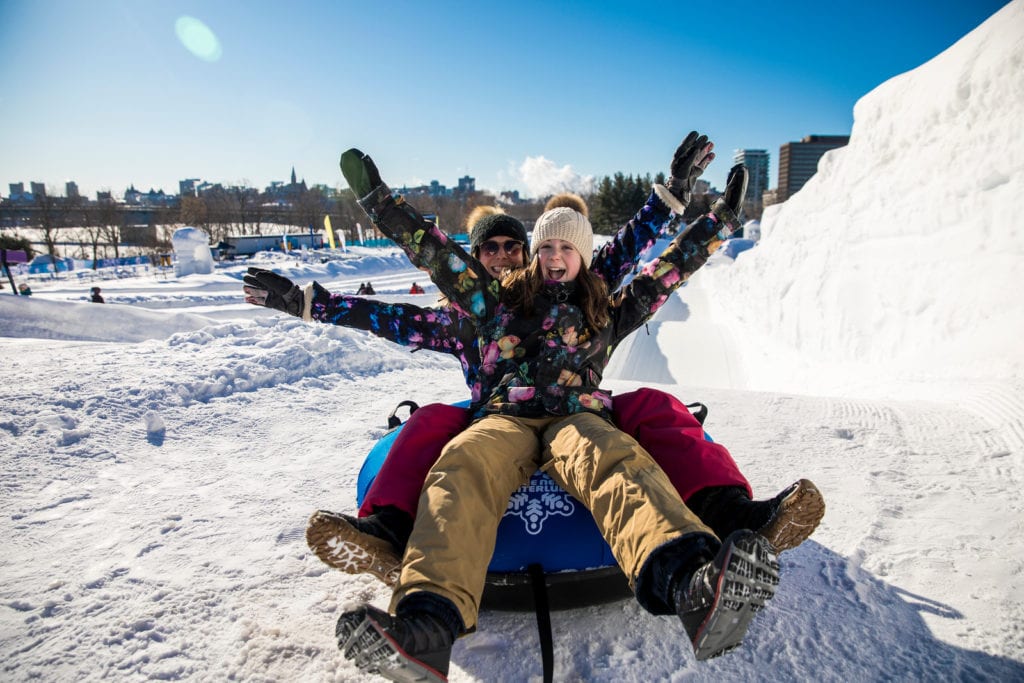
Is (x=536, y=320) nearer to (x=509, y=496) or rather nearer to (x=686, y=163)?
(x=509, y=496)

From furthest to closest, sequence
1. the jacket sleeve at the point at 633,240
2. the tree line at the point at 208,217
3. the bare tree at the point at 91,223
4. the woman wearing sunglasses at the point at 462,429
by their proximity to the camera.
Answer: the tree line at the point at 208,217 < the bare tree at the point at 91,223 < the jacket sleeve at the point at 633,240 < the woman wearing sunglasses at the point at 462,429

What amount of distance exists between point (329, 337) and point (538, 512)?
3.95 metres

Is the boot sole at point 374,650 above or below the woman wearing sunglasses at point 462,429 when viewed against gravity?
below

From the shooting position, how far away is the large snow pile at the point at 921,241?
4.20 meters

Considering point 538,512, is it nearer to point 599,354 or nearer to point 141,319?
point 599,354

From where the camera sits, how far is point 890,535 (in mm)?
1925

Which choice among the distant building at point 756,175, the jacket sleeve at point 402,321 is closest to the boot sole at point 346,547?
the jacket sleeve at point 402,321

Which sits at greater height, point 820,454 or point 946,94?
point 946,94

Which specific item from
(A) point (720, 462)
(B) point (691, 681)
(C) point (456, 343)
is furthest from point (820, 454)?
(C) point (456, 343)

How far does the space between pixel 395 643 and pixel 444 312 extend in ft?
6.04

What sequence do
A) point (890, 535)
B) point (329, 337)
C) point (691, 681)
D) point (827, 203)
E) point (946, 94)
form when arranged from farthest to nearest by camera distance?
point (827, 203) < point (946, 94) < point (329, 337) < point (890, 535) < point (691, 681)

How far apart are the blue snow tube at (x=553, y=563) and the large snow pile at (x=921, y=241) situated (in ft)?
11.6

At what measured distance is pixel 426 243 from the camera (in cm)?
224

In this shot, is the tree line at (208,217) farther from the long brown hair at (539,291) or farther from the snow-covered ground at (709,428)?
the long brown hair at (539,291)
